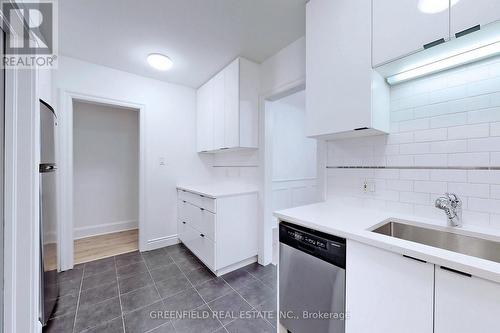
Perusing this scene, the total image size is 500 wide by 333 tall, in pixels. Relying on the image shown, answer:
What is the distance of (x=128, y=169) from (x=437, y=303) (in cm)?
419

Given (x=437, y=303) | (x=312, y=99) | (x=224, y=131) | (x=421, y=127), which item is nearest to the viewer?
(x=437, y=303)

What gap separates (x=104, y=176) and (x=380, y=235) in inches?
160

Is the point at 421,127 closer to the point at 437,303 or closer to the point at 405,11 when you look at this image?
the point at 405,11

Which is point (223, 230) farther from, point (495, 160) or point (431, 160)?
point (495, 160)

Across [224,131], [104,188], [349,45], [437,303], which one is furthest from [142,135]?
[437,303]

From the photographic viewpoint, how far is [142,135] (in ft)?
8.93

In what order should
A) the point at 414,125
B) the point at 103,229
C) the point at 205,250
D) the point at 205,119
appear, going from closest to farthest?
→ the point at 414,125 < the point at 205,250 < the point at 205,119 < the point at 103,229

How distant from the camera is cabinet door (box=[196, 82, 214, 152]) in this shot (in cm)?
280

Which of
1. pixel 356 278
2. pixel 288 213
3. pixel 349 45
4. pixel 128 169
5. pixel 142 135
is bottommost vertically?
pixel 356 278

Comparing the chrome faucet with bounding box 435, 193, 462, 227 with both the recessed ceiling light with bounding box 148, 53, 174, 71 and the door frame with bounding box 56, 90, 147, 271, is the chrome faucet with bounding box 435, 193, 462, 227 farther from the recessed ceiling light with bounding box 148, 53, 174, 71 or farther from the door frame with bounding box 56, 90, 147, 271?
the door frame with bounding box 56, 90, 147, 271

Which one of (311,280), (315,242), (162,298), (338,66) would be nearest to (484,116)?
(338,66)

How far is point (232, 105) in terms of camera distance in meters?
2.36

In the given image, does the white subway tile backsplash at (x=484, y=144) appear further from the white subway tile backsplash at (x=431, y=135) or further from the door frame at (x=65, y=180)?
the door frame at (x=65, y=180)

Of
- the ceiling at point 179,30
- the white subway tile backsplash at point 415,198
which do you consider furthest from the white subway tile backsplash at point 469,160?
the ceiling at point 179,30
